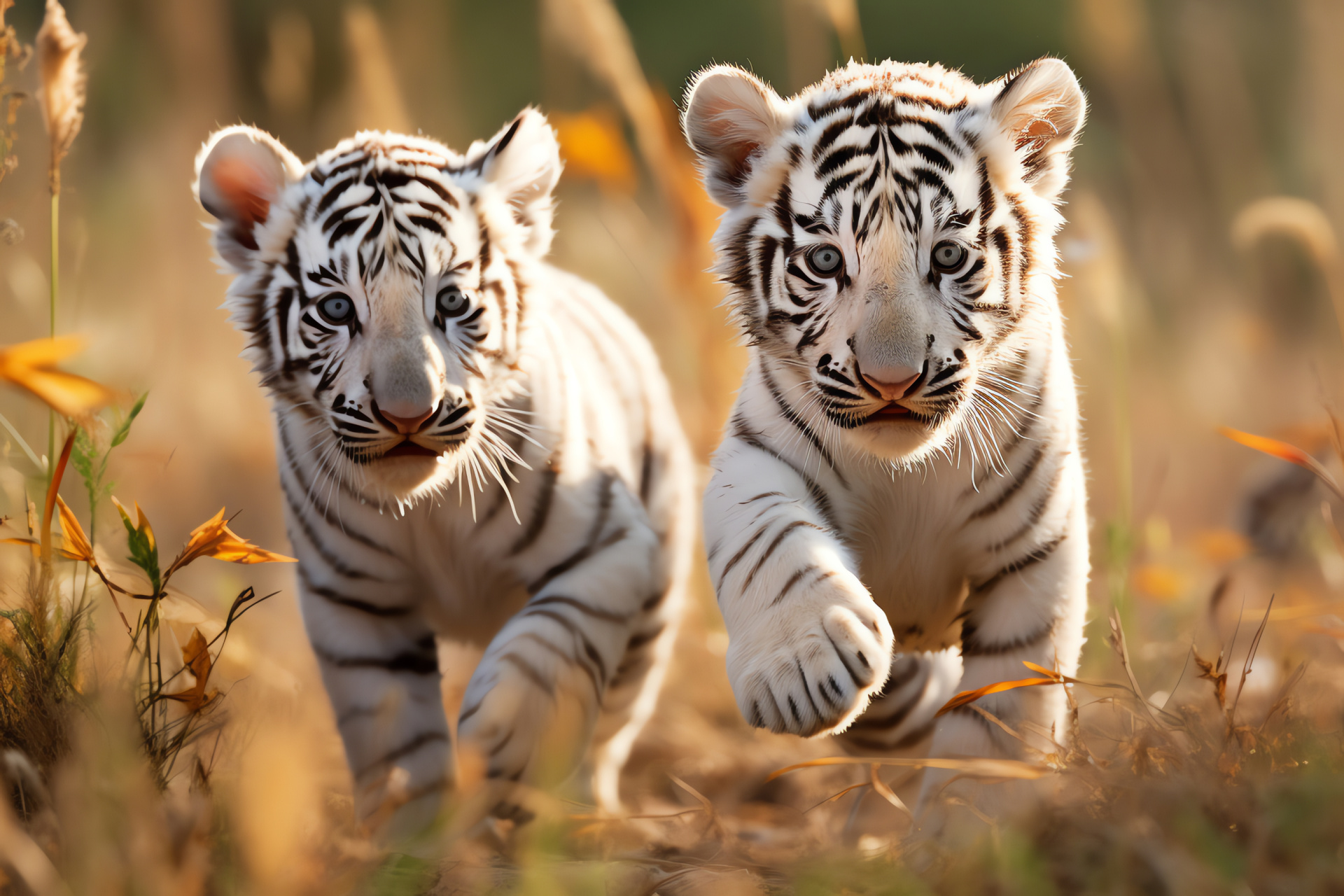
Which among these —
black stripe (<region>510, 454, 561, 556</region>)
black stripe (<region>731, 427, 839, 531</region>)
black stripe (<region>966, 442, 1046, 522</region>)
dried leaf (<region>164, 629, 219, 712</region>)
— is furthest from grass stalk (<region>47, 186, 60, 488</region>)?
black stripe (<region>966, 442, 1046, 522</region>)

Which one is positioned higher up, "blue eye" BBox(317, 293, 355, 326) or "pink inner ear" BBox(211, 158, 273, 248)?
"pink inner ear" BBox(211, 158, 273, 248)

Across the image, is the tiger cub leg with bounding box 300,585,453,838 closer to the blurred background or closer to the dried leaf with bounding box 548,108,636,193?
the blurred background

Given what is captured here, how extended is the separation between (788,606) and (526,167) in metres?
1.21

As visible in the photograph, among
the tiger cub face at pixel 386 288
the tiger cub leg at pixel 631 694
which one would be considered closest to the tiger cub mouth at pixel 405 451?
the tiger cub face at pixel 386 288

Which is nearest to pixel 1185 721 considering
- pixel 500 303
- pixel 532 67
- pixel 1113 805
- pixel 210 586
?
pixel 1113 805

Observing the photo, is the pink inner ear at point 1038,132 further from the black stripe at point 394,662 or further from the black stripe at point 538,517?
the black stripe at point 394,662

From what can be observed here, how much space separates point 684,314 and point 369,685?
225 centimetres

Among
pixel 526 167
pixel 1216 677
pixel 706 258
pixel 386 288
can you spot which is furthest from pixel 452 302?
pixel 706 258

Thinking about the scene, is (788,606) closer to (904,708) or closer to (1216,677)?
(1216,677)

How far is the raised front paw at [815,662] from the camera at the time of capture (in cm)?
180

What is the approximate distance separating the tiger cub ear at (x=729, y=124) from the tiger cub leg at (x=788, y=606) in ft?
2.02

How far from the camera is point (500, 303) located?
96.7 inches

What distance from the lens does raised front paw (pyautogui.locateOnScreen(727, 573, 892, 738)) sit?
180 centimetres

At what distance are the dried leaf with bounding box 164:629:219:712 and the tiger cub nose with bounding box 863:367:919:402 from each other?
4.03 ft
